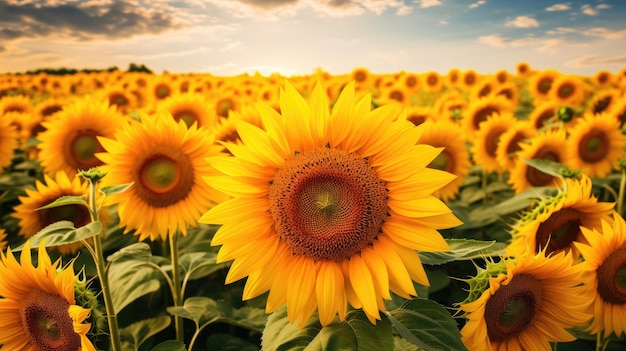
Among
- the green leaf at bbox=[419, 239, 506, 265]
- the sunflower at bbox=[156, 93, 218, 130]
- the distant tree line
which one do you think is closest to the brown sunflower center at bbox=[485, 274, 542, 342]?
the green leaf at bbox=[419, 239, 506, 265]

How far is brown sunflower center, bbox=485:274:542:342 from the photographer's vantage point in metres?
1.80

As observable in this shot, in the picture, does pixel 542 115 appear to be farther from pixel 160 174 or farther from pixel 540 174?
pixel 160 174

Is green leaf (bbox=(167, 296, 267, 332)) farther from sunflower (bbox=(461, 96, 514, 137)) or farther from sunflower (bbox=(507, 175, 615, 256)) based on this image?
sunflower (bbox=(461, 96, 514, 137))

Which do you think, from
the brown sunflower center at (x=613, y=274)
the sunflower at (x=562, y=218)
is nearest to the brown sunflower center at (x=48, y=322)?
the sunflower at (x=562, y=218)

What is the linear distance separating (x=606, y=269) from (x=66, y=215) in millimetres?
3552

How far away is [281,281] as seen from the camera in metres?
1.62

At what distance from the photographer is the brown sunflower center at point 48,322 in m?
1.71

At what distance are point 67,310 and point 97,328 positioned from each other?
7.8 inches

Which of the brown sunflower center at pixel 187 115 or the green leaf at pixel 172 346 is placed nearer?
the green leaf at pixel 172 346

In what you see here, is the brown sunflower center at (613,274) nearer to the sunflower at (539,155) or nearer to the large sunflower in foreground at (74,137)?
the sunflower at (539,155)

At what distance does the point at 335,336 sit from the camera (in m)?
1.48

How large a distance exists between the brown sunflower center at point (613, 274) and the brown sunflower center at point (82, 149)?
4.00 m

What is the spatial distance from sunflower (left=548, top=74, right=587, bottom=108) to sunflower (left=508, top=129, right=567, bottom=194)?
5180mm

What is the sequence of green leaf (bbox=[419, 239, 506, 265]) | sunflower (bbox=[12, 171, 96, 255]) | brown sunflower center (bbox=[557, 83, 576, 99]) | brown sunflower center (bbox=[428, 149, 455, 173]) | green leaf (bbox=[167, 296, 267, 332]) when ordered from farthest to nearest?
1. brown sunflower center (bbox=[557, 83, 576, 99])
2. brown sunflower center (bbox=[428, 149, 455, 173])
3. sunflower (bbox=[12, 171, 96, 255])
4. green leaf (bbox=[167, 296, 267, 332])
5. green leaf (bbox=[419, 239, 506, 265])
